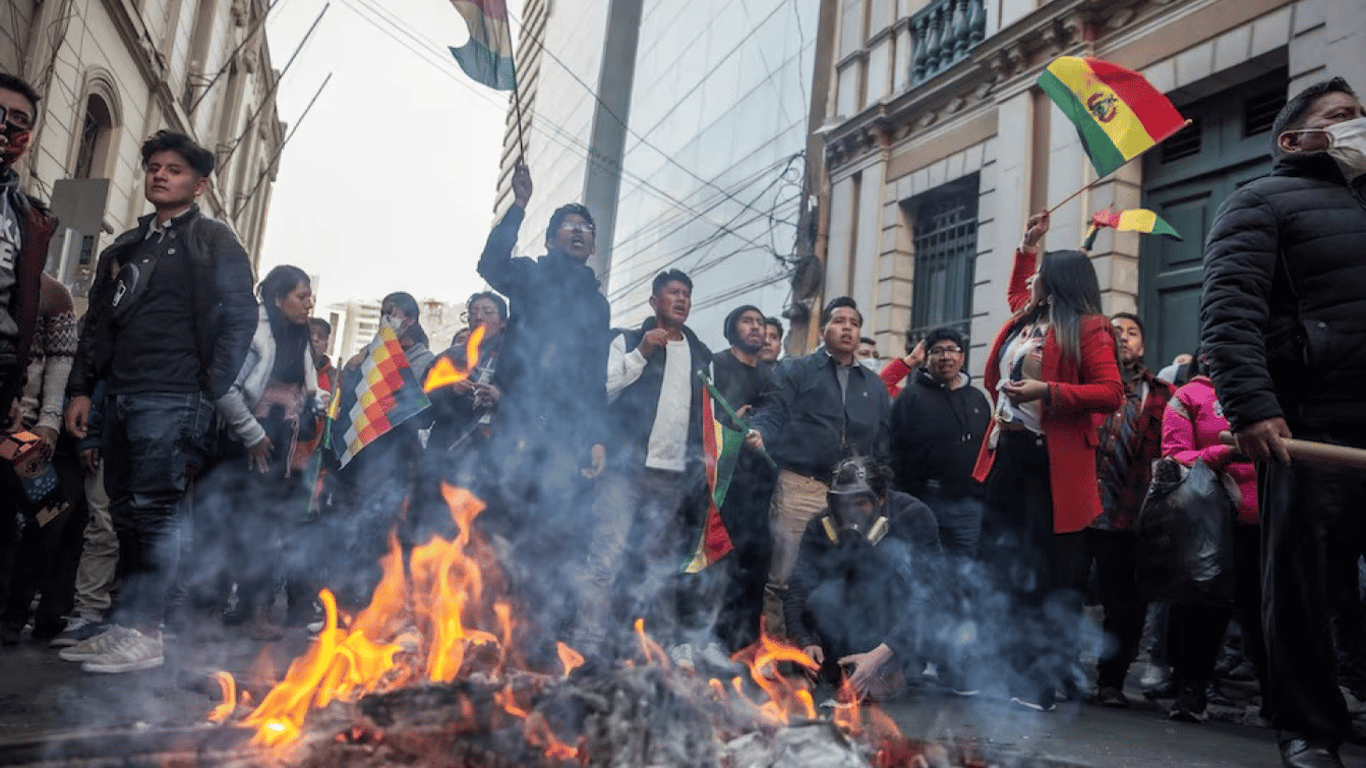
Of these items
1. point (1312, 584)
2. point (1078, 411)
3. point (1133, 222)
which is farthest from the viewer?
point (1133, 222)

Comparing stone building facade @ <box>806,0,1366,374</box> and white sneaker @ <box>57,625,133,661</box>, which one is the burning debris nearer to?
white sneaker @ <box>57,625,133,661</box>

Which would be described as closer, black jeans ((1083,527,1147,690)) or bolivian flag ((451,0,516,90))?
black jeans ((1083,527,1147,690))

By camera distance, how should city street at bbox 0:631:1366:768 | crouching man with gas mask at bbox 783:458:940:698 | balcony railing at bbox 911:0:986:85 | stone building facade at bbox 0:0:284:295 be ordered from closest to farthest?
city street at bbox 0:631:1366:768
crouching man with gas mask at bbox 783:458:940:698
stone building facade at bbox 0:0:284:295
balcony railing at bbox 911:0:986:85

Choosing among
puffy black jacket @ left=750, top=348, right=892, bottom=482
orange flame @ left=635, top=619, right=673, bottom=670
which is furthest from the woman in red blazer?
orange flame @ left=635, top=619, right=673, bottom=670

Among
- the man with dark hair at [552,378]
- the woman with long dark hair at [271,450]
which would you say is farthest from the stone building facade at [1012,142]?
the woman with long dark hair at [271,450]

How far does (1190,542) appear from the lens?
4164 millimetres

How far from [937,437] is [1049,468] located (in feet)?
4.91

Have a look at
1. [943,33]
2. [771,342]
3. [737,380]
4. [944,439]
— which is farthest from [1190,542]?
[943,33]

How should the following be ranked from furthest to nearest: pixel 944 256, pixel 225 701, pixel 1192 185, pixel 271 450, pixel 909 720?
pixel 944 256
pixel 1192 185
pixel 271 450
pixel 909 720
pixel 225 701

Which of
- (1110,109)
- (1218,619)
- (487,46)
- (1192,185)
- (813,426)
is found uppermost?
(1192,185)

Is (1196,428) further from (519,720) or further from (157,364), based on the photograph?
(157,364)

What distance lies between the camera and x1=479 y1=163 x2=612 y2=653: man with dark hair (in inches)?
186

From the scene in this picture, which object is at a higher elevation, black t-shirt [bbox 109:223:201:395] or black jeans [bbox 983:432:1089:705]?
black t-shirt [bbox 109:223:201:395]

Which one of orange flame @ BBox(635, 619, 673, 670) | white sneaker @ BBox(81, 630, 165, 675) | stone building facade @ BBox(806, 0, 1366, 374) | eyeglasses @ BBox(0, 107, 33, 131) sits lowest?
white sneaker @ BBox(81, 630, 165, 675)
